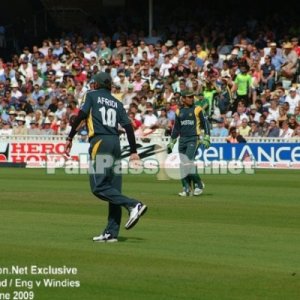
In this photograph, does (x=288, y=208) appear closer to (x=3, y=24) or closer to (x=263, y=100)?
(x=263, y=100)

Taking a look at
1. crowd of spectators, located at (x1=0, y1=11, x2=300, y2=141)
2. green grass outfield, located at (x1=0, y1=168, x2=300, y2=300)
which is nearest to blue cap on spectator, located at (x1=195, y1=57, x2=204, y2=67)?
crowd of spectators, located at (x1=0, y1=11, x2=300, y2=141)

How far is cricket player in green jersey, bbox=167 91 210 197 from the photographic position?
66.7 ft

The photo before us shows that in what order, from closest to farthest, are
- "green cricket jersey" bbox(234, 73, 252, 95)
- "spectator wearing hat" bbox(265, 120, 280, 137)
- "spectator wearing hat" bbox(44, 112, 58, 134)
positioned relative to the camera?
"spectator wearing hat" bbox(265, 120, 280, 137) < "green cricket jersey" bbox(234, 73, 252, 95) < "spectator wearing hat" bbox(44, 112, 58, 134)

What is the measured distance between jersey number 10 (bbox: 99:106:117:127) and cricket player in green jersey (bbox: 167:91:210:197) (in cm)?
769

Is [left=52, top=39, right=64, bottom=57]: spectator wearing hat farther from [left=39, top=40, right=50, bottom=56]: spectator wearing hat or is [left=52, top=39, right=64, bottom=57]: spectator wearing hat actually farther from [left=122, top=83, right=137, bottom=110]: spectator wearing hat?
[left=122, top=83, right=137, bottom=110]: spectator wearing hat

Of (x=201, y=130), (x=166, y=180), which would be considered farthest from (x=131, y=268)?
(x=166, y=180)

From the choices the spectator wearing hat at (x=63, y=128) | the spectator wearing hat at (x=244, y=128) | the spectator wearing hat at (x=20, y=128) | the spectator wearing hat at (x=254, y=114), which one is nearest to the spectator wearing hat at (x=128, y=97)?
the spectator wearing hat at (x=63, y=128)

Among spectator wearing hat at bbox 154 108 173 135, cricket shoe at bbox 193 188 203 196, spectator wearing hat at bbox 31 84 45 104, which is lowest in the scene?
cricket shoe at bbox 193 188 203 196

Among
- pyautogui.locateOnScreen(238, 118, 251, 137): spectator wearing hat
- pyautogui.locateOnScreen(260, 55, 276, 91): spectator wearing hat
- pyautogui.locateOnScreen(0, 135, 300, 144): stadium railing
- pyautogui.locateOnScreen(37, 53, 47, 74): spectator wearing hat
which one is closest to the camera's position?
pyautogui.locateOnScreen(0, 135, 300, 144): stadium railing

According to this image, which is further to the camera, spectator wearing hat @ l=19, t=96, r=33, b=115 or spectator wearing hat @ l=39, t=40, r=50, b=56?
spectator wearing hat @ l=39, t=40, r=50, b=56

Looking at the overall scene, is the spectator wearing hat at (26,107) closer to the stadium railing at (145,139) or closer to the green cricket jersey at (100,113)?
the stadium railing at (145,139)

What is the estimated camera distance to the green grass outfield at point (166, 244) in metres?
9.62

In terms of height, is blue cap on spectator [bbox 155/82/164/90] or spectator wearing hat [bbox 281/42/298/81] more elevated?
spectator wearing hat [bbox 281/42/298/81]

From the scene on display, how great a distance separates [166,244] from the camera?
1253cm
